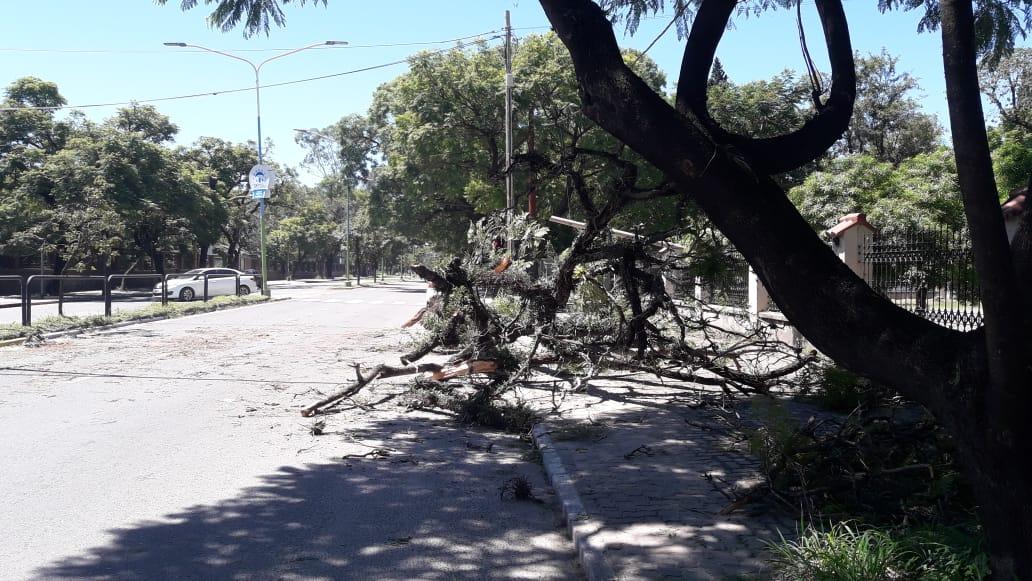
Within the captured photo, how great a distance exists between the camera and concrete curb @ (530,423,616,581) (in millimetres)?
4555

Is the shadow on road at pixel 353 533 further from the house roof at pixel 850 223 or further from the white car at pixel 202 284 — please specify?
the white car at pixel 202 284

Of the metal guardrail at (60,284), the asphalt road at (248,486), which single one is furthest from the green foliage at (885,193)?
the metal guardrail at (60,284)

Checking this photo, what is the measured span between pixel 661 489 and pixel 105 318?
17877mm

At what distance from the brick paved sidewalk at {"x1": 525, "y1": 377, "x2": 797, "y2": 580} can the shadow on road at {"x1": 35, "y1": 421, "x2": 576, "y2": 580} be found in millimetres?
412

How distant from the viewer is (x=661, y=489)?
6.12 m

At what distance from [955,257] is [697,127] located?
8202mm

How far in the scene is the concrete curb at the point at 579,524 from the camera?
4.55 m

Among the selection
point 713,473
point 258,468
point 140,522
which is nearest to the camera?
point 140,522

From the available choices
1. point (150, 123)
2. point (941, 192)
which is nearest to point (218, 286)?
point (150, 123)

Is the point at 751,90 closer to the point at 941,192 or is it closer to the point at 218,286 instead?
the point at 941,192

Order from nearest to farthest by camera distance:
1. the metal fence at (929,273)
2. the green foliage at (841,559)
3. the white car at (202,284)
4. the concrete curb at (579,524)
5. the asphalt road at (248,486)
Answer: the green foliage at (841,559) → the concrete curb at (579,524) → the asphalt road at (248,486) → the metal fence at (929,273) → the white car at (202,284)

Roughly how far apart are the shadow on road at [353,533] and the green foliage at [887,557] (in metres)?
1.38

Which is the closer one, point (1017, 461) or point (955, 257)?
point (1017, 461)

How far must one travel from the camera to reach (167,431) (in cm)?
832
